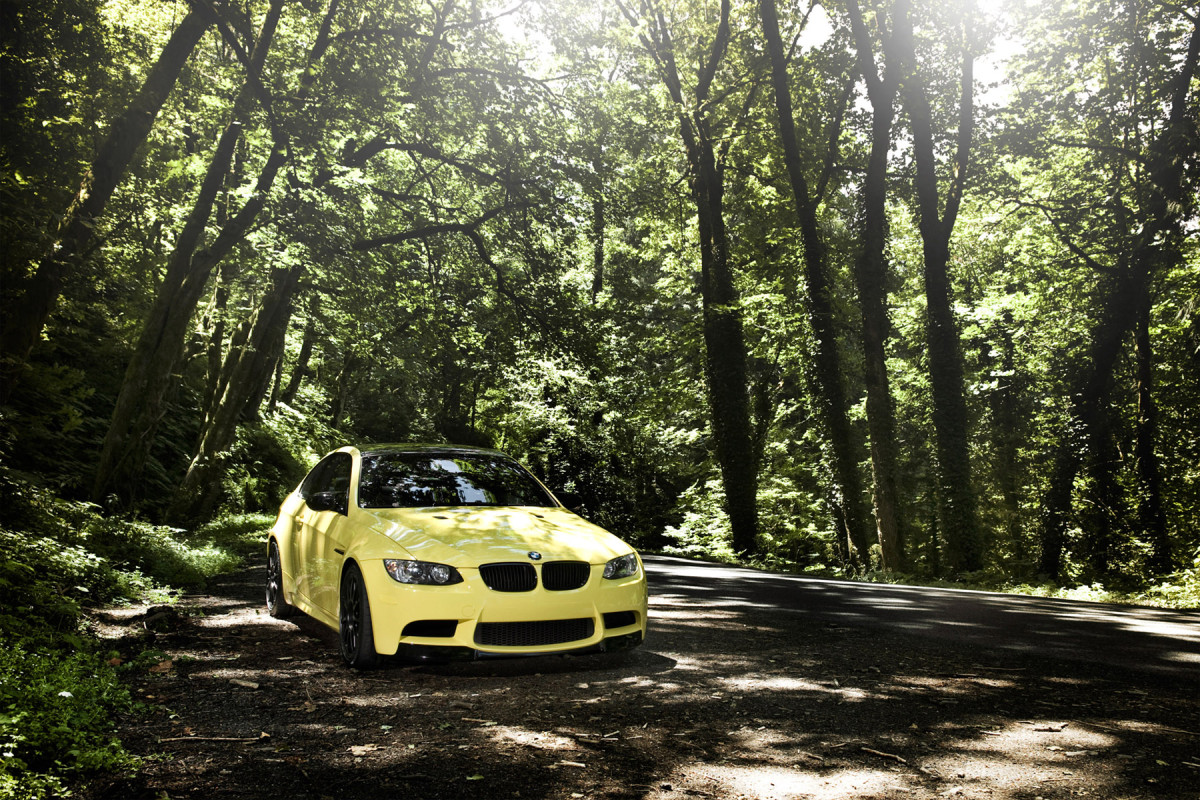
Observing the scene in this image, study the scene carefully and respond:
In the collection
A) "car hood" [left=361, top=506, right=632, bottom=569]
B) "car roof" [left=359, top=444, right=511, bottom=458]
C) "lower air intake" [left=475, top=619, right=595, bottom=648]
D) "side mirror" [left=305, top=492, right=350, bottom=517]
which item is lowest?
"lower air intake" [left=475, top=619, right=595, bottom=648]

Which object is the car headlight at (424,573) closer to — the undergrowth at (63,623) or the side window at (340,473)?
the side window at (340,473)

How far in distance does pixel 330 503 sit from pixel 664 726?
10.9 ft

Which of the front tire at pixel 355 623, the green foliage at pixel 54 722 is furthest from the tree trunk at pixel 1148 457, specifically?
the green foliage at pixel 54 722

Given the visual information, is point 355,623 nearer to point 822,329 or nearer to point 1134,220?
point 822,329

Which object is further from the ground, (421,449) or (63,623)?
(421,449)

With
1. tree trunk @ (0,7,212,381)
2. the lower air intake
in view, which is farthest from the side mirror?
tree trunk @ (0,7,212,381)

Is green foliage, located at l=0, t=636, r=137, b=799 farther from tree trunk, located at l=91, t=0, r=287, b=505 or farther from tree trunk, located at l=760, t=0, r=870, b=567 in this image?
tree trunk, located at l=760, t=0, r=870, b=567

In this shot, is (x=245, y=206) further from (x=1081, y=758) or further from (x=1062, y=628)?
(x=1081, y=758)

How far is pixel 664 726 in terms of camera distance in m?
4.67

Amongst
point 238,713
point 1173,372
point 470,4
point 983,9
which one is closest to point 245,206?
point 470,4

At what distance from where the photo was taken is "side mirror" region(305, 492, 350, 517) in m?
6.68

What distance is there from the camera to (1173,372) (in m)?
23.2

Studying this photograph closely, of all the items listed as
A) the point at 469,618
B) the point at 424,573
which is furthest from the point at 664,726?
the point at 424,573

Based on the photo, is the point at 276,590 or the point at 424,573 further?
the point at 276,590
